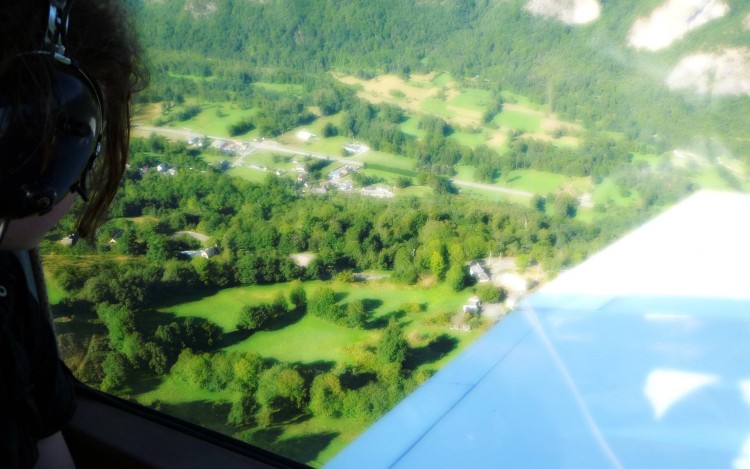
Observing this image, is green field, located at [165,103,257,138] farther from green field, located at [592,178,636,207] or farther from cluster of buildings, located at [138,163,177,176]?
green field, located at [592,178,636,207]

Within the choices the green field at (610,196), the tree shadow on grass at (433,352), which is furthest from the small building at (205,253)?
the green field at (610,196)

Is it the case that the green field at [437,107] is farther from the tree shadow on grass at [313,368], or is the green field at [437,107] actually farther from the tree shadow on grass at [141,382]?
the tree shadow on grass at [141,382]

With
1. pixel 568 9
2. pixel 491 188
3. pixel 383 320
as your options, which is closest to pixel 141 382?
pixel 383 320

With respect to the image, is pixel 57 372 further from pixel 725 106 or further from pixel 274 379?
pixel 725 106

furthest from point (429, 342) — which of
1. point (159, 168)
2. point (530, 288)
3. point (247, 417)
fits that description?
point (159, 168)

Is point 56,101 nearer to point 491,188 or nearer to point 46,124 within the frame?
point 46,124
